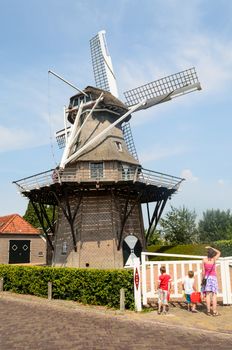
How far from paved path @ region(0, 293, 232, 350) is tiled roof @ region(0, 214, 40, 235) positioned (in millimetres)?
24343

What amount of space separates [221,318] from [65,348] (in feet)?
13.3

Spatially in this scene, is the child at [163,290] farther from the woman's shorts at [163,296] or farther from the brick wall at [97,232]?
the brick wall at [97,232]

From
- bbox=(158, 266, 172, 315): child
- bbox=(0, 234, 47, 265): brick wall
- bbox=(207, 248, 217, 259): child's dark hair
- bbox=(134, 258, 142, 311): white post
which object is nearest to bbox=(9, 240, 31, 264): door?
bbox=(0, 234, 47, 265): brick wall

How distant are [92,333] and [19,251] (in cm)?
2858

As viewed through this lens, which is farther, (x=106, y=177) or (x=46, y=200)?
(x=46, y=200)

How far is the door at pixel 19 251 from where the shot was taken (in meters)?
33.6

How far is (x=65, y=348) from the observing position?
6355mm

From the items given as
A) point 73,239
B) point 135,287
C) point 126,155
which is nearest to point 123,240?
point 73,239

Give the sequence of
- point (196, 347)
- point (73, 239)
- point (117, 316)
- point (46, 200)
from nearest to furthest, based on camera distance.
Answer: point (196, 347) → point (117, 316) → point (73, 239) → point (46, 200)

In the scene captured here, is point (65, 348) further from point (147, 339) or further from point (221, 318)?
point (221, 318)

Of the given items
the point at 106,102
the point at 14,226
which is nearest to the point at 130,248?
the point at 106,102

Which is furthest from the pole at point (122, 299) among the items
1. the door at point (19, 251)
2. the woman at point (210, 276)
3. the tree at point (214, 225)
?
the tree at point (214, 225)

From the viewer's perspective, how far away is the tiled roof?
3371 centimetres

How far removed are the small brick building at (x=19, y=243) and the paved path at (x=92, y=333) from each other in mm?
23979
